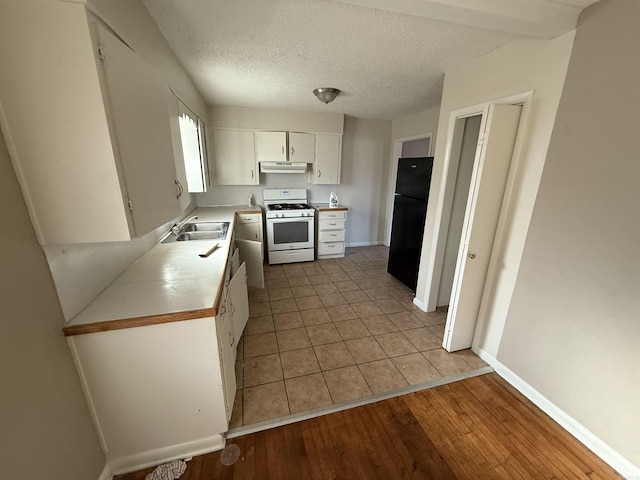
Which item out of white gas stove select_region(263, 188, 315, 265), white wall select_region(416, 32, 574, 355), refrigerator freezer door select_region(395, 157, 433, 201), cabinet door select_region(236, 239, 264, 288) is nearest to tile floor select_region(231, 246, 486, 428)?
cabinet door select_region(236, 239, 264, 288)

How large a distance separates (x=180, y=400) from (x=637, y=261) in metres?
2.40

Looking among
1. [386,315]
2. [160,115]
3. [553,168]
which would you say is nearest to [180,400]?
[160,115]

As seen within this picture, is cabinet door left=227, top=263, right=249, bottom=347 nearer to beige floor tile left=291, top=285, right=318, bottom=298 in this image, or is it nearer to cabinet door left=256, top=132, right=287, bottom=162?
beige floor tile left=291, top=285, right=318, bottom=298

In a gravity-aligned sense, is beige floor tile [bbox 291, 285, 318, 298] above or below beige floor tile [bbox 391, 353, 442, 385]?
above

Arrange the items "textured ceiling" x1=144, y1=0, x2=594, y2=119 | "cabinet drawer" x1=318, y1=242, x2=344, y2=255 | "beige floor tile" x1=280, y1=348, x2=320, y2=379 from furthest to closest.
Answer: "cabinet drawer" x1=318, y1=242, x2=344, y2=255 → "beige floor tile" x1=280, y1=348, x2=320, y2=379 → "textured ceiling" x1=144, y1=0, x2=594, y2=119

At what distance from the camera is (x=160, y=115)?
138cm

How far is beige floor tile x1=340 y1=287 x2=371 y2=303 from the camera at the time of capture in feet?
9.97

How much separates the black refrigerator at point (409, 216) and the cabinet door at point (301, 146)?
1536mm

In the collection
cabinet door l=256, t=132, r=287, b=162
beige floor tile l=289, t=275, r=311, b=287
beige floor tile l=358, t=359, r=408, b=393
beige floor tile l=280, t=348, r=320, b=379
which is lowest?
beige floor tile l=358, t=359, r=408, b=393

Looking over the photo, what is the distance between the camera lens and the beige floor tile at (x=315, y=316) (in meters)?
2.60

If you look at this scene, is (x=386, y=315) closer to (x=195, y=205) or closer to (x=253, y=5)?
(x=253, y=5)

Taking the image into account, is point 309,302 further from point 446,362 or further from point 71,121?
point 71,121

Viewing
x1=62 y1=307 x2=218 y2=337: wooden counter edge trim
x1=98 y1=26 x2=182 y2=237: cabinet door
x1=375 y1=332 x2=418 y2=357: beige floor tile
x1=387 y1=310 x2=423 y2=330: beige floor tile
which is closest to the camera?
x1=98 y1=26 x2=182 y2=237: cabinet door

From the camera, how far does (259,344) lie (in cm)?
226
